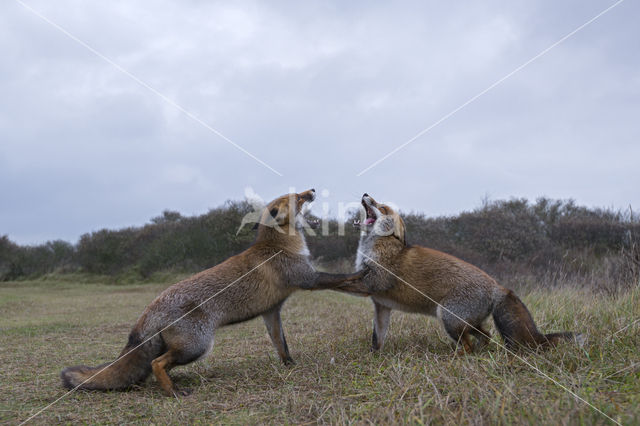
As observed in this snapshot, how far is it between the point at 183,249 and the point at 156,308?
21.3m

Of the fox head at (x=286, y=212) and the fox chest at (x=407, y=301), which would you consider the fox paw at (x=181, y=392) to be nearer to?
the fox head at (x=286, y=212)

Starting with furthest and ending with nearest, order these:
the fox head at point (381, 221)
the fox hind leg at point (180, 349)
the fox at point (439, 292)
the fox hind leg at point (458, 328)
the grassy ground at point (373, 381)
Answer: the fox head at point (381, 221), the fox hind leg at point (458, 328), the fox at point (439, 292), the fox hind leg at point (180, 349), the grassy ground at point (373, 381)

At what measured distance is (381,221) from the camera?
241 inches

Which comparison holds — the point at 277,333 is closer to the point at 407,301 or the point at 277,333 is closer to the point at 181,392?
the point at 181,392

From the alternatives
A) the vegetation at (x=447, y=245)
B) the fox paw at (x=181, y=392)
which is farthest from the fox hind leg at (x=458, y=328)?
the vegetation at (x=447, y=245)

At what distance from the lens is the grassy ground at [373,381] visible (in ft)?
10.9

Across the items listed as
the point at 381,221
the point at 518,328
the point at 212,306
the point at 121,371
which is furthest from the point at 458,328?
the point at 121,371

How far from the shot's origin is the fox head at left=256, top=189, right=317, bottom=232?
5809 millimetres

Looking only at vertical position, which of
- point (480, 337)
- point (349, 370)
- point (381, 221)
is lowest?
point (349, 370)

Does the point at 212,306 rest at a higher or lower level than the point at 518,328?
higher

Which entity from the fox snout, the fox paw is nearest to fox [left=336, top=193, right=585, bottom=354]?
the fox snout

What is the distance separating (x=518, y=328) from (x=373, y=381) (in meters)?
1.84

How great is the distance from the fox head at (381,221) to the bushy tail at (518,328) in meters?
1.53

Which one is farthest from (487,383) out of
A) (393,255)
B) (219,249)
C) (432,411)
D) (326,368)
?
(219,249)
